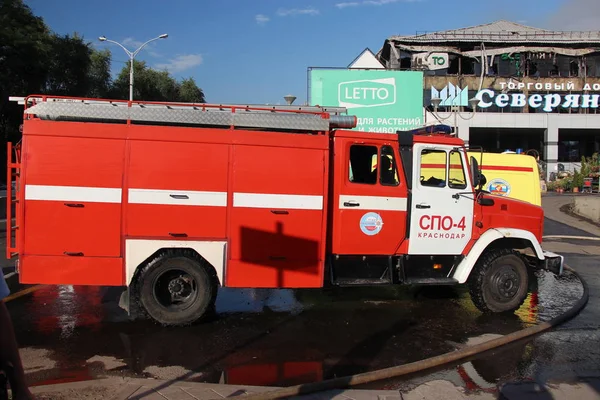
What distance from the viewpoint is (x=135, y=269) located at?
6.00 metres

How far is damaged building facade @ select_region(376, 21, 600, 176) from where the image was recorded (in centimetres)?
4584

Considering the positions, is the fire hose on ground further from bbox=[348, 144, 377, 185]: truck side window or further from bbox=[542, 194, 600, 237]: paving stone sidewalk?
bbox=[542, 194, 600, 237]: paving stone sidewalk

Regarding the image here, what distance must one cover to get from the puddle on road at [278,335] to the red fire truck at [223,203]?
59 cm

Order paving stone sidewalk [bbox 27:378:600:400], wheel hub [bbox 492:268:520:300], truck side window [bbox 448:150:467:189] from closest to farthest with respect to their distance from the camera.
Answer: paving stone sidewalk [bbox 27:378:600:400]
truck side window [bbox 448:150:467:189]
wheel hub [bbox 492:268:520:300]

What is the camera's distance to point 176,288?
621cm

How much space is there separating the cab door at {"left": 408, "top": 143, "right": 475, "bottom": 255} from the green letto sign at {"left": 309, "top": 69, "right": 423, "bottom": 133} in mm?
13422

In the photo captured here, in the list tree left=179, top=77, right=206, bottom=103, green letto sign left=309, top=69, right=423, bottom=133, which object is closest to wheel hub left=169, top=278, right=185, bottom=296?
green letto sign left=309, top=69, right=423, bottom=133

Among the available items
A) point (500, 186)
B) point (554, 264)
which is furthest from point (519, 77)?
point (554, 264)

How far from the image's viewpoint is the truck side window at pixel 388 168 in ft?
21.6

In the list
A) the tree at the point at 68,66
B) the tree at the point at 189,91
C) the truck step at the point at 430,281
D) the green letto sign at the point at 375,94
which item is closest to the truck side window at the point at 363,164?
the truck step at the point at 430,281

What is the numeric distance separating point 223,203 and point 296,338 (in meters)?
1.91

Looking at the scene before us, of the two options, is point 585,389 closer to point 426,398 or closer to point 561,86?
point 426,398

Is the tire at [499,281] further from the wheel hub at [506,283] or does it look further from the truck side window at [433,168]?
the truck side window at [433,168]

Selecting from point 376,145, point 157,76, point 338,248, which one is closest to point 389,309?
point 338,248
